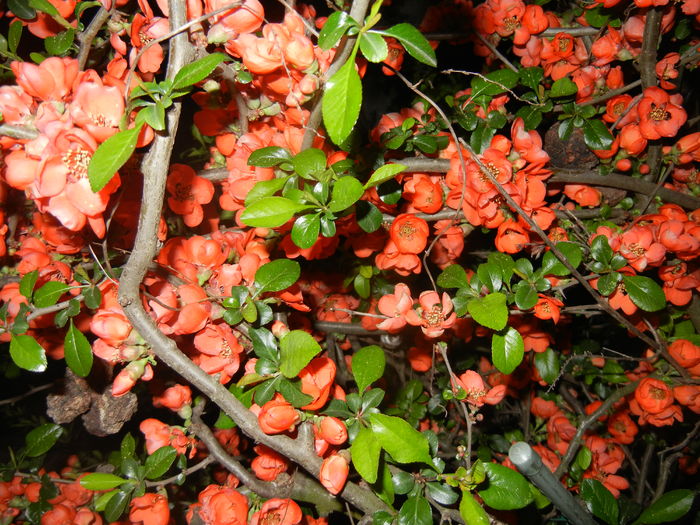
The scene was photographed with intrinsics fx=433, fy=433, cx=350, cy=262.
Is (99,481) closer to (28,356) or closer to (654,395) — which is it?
(28,356)

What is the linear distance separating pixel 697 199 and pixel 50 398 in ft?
7.26

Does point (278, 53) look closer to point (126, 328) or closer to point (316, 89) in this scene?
point (316, 89)

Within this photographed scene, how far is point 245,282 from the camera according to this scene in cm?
105

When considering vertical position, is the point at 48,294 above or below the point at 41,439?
above

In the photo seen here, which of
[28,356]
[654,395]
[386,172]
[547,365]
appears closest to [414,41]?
[386,172]

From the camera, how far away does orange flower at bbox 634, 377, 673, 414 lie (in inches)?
57.7

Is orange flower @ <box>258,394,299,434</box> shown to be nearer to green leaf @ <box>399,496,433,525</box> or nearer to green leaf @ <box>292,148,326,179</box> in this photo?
green leaf @ <box>399,496,433,525</box>

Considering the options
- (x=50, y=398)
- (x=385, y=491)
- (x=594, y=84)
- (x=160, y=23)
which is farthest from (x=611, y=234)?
(x=50, y=398)

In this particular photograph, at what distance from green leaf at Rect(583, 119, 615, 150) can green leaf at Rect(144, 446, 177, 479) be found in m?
1.53

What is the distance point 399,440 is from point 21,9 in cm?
136

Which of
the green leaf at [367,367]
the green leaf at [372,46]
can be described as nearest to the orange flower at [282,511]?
the green leaf at [367,367]

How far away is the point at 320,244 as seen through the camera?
1176 mm

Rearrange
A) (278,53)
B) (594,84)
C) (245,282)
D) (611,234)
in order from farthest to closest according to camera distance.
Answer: (594,84)
(611,234)
(245,282)
(278,53)

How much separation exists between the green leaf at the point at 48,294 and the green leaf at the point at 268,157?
0.51 meters
